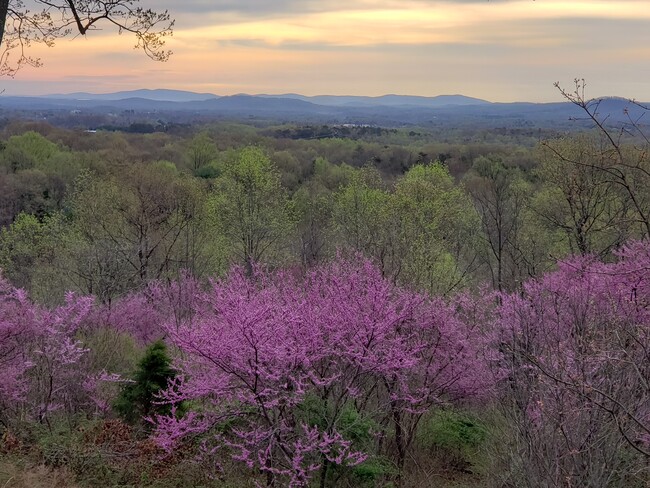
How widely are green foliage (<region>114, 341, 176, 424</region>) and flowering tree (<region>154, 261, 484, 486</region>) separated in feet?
2.02

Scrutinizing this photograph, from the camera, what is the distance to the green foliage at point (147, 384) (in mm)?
9211

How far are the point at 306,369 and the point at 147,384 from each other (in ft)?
10.8

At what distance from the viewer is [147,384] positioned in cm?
919

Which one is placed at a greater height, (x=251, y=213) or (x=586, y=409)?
(x=586, y=409)

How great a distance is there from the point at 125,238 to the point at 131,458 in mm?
20612

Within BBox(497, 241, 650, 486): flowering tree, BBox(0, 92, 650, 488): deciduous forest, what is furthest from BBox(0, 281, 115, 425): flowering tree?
BBox(497, 241, 650, 486): flowering tree

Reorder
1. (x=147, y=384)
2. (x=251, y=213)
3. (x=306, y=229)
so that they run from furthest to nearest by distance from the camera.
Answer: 1. (x=306, y=229)
2. (x=251, y=213)
3. (x=147, y=384)

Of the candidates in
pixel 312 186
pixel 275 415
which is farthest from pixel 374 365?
pixel 312 186

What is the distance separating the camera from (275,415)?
7117mm

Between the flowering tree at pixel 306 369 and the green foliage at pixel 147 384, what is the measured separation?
615mm

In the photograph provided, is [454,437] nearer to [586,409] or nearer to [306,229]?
[586,409]

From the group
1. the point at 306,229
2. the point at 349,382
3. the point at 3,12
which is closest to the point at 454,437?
the point at 349,382

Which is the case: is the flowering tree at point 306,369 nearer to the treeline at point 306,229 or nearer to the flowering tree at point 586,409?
the flowering tree at point 586,409

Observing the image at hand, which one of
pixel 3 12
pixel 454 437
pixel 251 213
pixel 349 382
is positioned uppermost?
pixel 3 12
